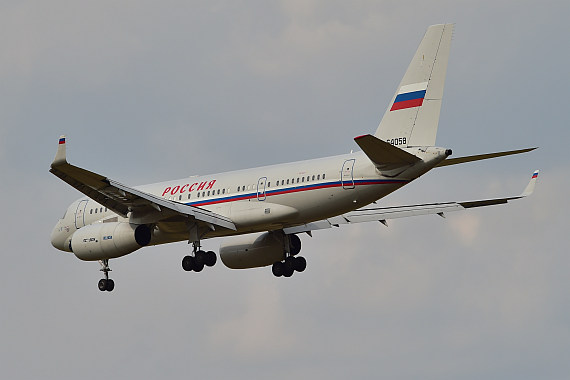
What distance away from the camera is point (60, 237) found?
62.0m

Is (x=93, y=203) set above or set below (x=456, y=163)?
above

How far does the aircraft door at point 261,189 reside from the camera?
55.5 m

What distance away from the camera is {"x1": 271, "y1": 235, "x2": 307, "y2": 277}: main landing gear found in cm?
6106

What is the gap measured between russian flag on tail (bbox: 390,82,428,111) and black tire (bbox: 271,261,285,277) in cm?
1073

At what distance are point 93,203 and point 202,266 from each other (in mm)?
7206

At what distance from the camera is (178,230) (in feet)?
188

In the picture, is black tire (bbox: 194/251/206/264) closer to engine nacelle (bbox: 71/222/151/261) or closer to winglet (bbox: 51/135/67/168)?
engine nacelle (bbox: 71/222/151/261)

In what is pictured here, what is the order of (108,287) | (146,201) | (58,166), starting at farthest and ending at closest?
(108,287), (146,201), (58,166)

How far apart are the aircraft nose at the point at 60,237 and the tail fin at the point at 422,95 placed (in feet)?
52.7

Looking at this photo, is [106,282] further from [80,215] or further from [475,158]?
[475,158]

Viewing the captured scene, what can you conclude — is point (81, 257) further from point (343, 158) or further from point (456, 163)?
point (456, 163)

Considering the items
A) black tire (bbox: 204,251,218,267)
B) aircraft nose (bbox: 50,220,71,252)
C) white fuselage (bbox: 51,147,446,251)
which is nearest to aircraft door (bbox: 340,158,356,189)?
white fuselage (bbox: 51,147,446,251)

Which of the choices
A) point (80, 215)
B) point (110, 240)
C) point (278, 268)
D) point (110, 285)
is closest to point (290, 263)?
point (278, 268)

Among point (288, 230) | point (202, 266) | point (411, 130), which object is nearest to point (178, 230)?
point (202, 266)
